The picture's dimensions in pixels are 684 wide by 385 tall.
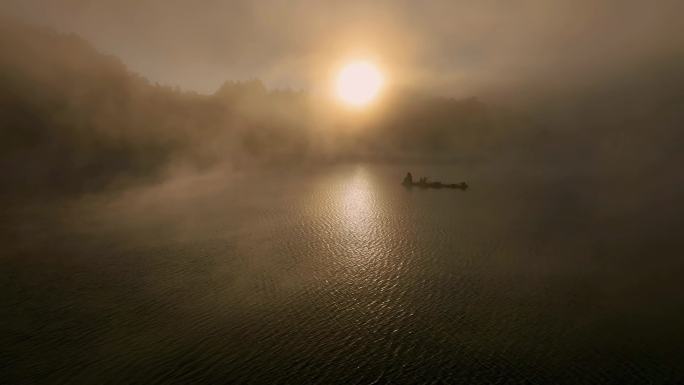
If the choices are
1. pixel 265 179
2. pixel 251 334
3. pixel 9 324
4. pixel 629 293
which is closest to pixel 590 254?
pixel 629 293

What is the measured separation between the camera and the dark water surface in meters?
31.8

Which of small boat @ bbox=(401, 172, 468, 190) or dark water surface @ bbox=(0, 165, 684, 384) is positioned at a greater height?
small boat @ bbox=(401, 172, 468, 190)

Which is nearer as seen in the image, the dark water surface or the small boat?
the dark water surface

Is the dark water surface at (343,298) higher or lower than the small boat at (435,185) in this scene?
lower

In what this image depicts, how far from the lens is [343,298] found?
148ft

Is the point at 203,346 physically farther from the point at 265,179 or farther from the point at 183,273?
the point at 265,179

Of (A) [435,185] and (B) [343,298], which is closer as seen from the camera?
(B) [343,298]

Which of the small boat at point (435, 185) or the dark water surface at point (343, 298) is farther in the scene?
the small boat at point (435, 185)

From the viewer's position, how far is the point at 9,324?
3819 cm

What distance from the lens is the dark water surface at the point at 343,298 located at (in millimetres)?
31844

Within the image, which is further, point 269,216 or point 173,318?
point 269,216

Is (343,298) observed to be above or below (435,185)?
below

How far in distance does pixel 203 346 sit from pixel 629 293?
5379 cm

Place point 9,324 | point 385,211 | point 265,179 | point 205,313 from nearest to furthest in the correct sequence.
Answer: point 9,324, point 205,313, point 385,211, point 265,179
